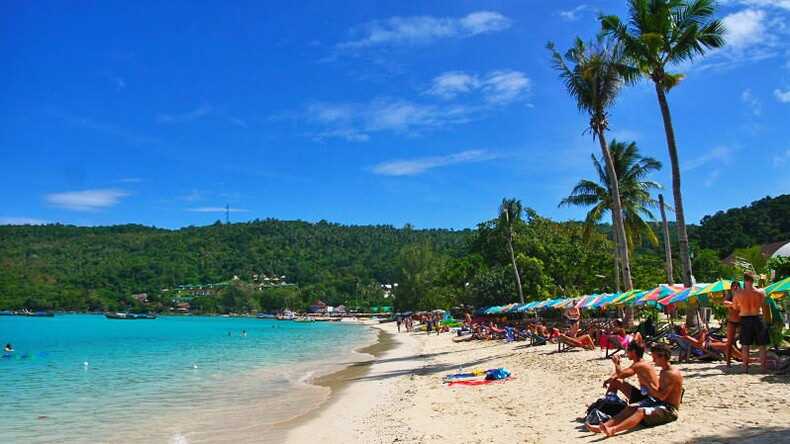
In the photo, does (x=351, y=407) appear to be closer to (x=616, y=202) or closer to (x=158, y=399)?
(x=158, y=399)

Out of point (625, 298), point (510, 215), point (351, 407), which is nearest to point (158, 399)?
point (351, 407)

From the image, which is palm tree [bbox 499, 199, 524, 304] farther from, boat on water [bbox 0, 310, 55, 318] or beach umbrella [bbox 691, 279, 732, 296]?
boat on water [bbox 0, 310, 55, 318]

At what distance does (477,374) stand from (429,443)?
6895 millimetres

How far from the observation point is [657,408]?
693 cm

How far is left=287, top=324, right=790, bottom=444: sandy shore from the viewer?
6.66 meters

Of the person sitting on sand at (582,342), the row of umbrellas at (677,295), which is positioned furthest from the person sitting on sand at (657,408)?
the person sitting on sand at (582,342)

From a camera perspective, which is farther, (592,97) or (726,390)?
(592,97)

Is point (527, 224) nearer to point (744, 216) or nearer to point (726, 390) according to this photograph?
point (744, 216)

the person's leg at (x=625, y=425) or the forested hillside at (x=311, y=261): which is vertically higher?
the forested hillside at (x=311, y=261)

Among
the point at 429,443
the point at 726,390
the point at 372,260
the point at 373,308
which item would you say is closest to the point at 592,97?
the point at 726,390

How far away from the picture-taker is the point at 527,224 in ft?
167

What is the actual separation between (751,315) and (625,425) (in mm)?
4080

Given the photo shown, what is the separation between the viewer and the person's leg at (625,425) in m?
6.73

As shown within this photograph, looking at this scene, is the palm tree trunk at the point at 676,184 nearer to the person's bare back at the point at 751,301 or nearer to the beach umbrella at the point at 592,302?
the beach umbrella at the point at 592,302
